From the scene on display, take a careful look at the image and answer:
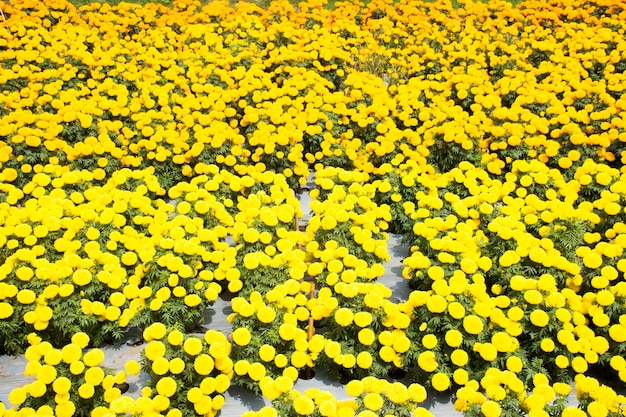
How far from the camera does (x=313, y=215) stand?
288 inches

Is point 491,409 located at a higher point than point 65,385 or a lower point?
higher

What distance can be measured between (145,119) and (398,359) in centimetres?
552

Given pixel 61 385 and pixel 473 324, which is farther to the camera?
pixel 473 324

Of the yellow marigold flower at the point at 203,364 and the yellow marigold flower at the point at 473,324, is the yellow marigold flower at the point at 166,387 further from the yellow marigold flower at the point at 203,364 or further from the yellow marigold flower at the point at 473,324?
the yellow marigold flower at the point at 473,324

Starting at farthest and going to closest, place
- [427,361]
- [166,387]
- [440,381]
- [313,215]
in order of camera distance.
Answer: [313,215] → [427,361] → [440,381] → [166,387]

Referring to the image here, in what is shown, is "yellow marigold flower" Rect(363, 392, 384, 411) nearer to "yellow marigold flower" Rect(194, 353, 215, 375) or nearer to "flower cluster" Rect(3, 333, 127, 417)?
"yellow marigold flower" Rect(194, 353, 215, 375)

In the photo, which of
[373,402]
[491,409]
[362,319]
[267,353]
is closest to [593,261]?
[491,409]

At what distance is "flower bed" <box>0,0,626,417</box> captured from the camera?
4480 millimetres

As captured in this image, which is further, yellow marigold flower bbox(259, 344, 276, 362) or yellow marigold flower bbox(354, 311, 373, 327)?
yellow marigold flower bbox(354, 311, 373, 327)

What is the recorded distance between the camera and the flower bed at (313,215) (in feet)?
14.7

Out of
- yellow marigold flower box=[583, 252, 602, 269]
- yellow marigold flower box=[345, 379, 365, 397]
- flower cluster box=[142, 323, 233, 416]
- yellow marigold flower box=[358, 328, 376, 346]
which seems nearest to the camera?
yellow marigold flower box=[345, 379, 365, 397]

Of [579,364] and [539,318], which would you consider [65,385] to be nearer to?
[539,318]

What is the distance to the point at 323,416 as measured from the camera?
3.79 metres

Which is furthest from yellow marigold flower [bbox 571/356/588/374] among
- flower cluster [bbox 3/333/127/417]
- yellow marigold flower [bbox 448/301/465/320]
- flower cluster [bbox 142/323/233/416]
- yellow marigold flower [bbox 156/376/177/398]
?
flower cluster [bbox 3/333/127/417]
